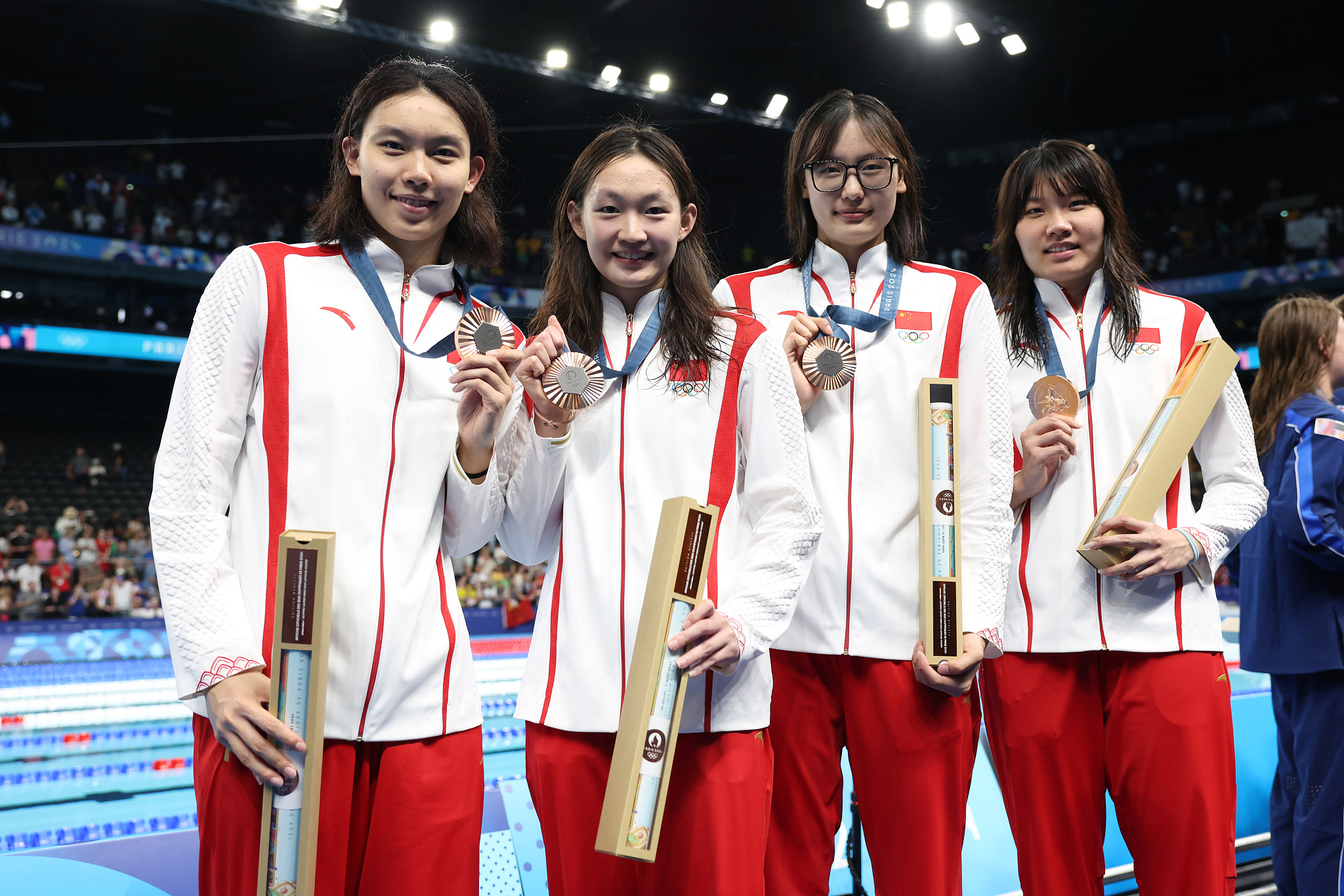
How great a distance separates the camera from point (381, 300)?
1.88m

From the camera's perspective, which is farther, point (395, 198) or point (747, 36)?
point (747, 36)

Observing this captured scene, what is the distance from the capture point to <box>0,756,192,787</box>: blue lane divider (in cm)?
516

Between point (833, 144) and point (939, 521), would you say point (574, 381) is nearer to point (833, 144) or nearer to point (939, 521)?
point (939, 521)

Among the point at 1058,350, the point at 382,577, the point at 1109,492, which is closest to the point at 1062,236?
the point at 1058,350

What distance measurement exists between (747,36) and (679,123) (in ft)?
8.66

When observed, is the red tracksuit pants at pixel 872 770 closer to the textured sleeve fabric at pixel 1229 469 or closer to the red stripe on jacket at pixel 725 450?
the red stripe on jacket at pixel 725 450

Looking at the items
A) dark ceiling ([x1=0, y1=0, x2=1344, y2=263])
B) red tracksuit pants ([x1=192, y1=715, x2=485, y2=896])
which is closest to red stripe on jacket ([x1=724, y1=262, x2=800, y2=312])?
red tracksuit pants ([x1=192, y1=715, x2=485, y2=896])

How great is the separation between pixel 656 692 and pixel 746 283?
1.19 m

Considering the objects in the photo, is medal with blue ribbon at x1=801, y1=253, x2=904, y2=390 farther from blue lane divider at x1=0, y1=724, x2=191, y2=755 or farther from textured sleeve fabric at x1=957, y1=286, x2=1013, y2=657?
blue lane divider at x1=0, y1=724, x2=191, y2=755

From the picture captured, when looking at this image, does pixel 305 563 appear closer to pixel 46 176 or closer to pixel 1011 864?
pixel 1011 864

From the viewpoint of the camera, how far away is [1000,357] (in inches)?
92.2

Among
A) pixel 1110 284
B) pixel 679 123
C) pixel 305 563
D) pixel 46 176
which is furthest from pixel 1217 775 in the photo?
pixel 46 176

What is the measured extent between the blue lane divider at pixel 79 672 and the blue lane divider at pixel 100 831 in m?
3.26

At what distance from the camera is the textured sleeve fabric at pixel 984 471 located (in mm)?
2152
